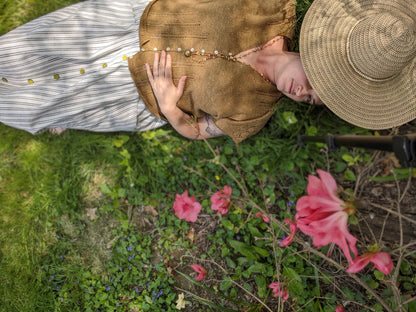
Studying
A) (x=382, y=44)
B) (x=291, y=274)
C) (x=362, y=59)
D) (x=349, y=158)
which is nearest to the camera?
(x=382, y=44)

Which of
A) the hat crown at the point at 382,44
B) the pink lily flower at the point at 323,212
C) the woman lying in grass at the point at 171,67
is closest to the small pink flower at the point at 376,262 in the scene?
the pink lily flower at the point at 323,212

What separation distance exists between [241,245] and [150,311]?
89 centimetres

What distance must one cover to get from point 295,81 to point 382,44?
21.2 inches

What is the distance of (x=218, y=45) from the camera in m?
1.91

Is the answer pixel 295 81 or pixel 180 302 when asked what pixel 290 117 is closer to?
pixel 295 81

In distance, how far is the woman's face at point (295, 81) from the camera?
1.69 meters

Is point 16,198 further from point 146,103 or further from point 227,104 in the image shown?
point 227,104

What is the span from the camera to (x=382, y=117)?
1496 millimetres

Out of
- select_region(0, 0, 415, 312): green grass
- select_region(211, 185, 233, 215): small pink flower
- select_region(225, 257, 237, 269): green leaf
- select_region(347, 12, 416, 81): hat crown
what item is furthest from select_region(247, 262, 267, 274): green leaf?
select_region(347, 12, 416, 81): hat crown

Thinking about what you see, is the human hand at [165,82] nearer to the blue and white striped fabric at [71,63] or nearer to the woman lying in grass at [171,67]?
the woman lying in grass at [171,67]

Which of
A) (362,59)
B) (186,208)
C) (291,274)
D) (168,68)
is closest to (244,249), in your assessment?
(291,274)

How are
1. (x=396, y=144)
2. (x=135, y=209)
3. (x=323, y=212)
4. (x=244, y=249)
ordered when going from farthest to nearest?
(x=135, y=209)
(x=244, y=249)
(x=323, y=212)
(x=396, y=144)

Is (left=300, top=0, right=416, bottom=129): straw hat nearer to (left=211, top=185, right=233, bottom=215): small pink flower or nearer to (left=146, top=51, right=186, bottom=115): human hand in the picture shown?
(left=146, top=51, right=186, bottom=115): human hand

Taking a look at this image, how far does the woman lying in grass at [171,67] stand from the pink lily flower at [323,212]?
1.26 ft
